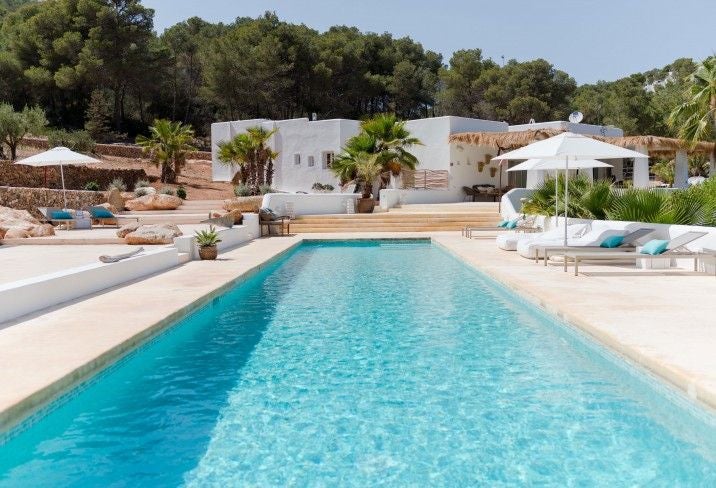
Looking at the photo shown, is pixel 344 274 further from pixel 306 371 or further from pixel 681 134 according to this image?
pixel 681 134

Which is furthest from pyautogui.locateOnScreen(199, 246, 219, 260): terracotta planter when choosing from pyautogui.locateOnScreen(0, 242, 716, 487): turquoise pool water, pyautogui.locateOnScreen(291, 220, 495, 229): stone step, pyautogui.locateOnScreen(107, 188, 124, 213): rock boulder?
pyautogui.locateOnScreen(107, 188, 124, 213): rock boulder

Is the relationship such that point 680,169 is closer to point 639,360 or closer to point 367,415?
point 639,360

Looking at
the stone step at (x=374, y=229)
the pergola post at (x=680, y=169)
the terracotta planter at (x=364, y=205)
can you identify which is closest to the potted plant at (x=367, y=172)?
the terracotta planter at (x=364, y=205)

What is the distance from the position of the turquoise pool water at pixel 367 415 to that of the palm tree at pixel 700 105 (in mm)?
18237

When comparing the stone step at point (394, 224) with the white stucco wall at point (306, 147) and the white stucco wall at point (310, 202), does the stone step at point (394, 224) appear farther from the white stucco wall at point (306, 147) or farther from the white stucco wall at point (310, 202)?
the white stucco wall at point (306, 147)

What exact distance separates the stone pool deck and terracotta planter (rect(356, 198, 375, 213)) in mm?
12674

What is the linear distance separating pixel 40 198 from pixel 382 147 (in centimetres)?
1246

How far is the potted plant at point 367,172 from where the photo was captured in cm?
2338

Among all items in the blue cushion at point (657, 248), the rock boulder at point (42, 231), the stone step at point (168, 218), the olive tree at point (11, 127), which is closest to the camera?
the blue cushion at point (657, 248)

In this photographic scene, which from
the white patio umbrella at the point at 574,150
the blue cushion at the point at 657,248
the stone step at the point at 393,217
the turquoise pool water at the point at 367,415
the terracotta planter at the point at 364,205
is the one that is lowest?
the turquoise pool water at the point at 367,415

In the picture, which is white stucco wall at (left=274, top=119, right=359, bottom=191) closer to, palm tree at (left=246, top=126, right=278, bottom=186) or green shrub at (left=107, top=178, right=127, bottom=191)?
palm tree at (left=246, top=126, right=278, bottom=186)

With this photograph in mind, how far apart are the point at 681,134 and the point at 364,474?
23.5m

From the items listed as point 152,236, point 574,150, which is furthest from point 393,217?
point 574,150

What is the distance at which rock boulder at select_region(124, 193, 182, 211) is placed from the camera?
901 inches
